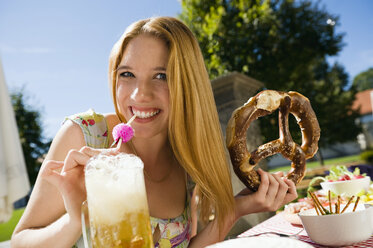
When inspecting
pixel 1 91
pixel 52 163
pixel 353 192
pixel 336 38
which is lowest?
pixel 353 192

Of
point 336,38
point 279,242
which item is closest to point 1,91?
point 279,242

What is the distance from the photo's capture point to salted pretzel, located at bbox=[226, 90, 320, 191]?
1.58 m

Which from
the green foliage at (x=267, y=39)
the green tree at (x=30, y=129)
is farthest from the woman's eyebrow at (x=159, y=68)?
the green tree at (x=30, y=129)

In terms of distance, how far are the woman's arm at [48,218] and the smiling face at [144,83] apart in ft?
1.24

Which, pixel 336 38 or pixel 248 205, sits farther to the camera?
pixel 336 38

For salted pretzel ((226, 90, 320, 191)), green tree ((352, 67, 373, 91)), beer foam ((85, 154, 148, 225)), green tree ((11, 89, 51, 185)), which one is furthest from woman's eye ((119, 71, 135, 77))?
green tree ((352, 67, 373, 91))

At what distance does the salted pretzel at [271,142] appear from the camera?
1.58 meters

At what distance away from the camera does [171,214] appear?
6.11ft

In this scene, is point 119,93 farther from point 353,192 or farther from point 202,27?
point 202,27

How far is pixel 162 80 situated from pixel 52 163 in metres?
0.85

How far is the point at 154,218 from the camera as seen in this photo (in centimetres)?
175

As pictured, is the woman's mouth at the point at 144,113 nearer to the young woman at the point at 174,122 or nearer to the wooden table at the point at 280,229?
the young woman at the point at 174,122

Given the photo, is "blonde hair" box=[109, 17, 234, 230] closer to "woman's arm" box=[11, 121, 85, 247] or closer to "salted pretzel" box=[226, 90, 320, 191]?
"salted pretzel" box=[226, 90, 320, 191]

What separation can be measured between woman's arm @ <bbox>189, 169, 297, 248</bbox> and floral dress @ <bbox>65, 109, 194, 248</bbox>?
0.18 meters
